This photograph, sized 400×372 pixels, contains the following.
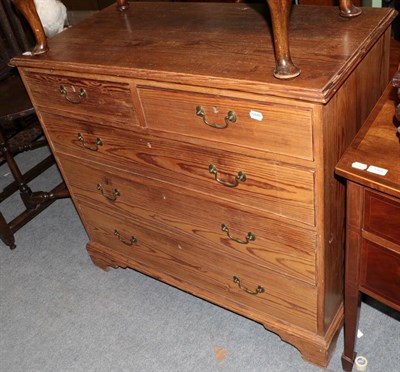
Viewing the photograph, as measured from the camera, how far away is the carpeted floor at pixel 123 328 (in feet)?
6.05

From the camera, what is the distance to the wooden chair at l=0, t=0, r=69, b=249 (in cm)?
228

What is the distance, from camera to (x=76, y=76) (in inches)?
62.5

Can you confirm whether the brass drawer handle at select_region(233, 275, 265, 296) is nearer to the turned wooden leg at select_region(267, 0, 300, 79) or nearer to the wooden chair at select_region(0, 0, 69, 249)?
the turned wooden leg at select_region(267, 0, 300, 79)

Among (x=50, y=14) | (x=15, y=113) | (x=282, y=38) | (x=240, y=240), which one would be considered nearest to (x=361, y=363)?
(x=240, y=240)

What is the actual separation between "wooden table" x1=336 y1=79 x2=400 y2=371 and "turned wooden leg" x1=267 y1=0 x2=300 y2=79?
0.84 feet

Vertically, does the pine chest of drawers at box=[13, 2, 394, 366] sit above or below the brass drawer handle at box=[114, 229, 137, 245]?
above

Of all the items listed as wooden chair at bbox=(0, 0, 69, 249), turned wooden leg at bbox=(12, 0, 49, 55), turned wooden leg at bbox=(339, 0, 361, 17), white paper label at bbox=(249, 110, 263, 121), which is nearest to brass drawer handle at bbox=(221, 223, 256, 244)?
white paper label at bbox=(249, 110, 263, 121)

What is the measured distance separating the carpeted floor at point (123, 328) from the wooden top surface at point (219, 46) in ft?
3.51

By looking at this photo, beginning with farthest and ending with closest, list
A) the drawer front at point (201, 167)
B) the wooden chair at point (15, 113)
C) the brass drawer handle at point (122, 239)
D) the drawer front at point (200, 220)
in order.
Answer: the wooden chair at point (15, 113), the brass drawer handle at point (122, 239), the drawer front at point (200, 220), the drawer front at point (201, 167)

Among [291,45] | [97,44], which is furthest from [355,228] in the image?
[97,44]

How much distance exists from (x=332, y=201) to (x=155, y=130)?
→ 0.58 meters

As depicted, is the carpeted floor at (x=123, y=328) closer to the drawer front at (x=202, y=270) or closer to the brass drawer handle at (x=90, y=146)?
the drawer front at (x=202, y=270)

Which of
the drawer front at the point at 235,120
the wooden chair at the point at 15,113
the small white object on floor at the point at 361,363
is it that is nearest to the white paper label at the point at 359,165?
the drawer front at the point at 235,120

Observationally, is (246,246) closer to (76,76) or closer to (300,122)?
(300,122)
